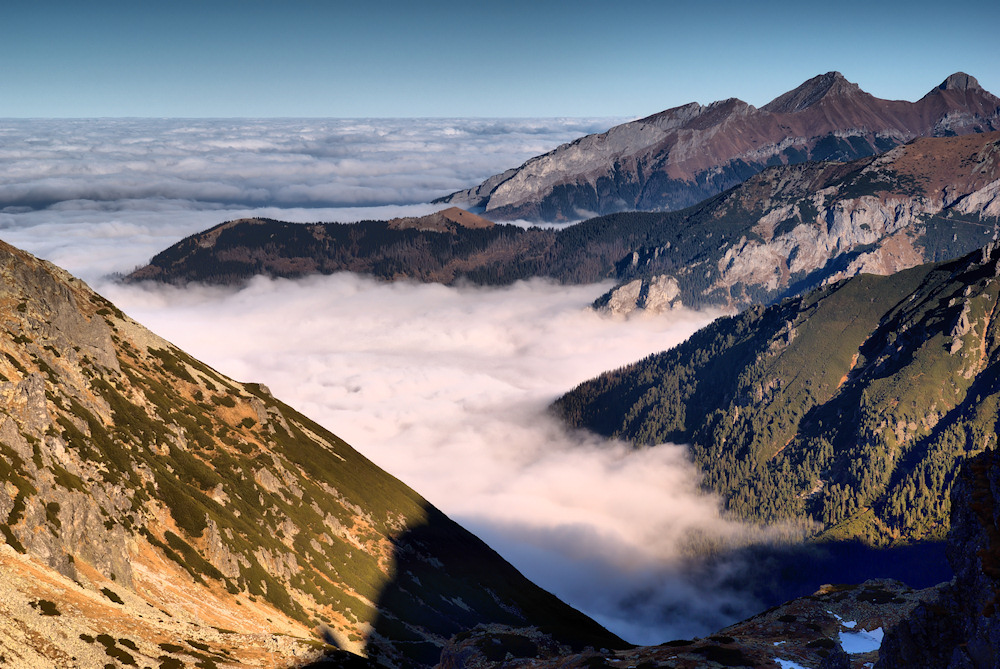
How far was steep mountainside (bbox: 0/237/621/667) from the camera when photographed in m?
75.0

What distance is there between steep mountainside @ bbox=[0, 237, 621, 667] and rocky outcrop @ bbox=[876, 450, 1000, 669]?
63506mm

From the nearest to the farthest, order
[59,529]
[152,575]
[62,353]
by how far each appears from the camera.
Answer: [59,529]
[152,575]
[62,353]

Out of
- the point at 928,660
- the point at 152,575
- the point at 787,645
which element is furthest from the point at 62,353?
the point at 928,660

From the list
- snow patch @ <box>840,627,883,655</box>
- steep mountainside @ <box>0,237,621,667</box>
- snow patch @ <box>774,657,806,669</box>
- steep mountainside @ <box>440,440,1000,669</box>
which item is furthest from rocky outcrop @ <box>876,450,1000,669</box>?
steep mountainside @ <box>0,237,621,667</box>

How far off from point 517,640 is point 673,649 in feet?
100

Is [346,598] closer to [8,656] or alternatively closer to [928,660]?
[8,656]

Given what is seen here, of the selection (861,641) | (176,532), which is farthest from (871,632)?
(176,532)

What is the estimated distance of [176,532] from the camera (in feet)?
373

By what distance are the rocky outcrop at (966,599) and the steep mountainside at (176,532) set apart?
208 ft

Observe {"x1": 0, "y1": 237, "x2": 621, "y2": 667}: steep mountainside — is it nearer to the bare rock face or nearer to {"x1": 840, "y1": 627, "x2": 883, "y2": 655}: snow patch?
the bare rock face

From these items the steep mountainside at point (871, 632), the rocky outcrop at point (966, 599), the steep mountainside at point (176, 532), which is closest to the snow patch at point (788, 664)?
the steep mountainside at point (871, 632)

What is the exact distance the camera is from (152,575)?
322 feet

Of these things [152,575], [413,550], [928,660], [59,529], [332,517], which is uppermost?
[928,660]

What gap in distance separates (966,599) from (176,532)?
336 ft
